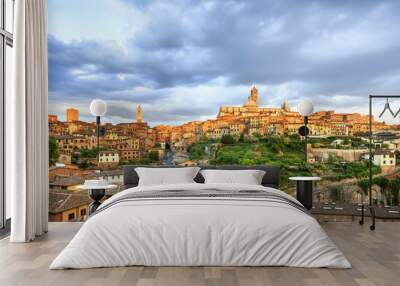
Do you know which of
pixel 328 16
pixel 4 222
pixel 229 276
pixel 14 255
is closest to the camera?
pixel 229 276

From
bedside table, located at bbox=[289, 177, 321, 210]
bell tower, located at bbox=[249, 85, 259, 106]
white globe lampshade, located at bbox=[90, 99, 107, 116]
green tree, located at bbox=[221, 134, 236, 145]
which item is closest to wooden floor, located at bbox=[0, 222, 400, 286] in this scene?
bedside table, located at bbox=[289, 177, 321, 210]

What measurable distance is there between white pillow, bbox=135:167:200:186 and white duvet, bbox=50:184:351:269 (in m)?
1.93

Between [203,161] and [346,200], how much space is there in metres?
2.23

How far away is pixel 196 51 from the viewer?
6.97m

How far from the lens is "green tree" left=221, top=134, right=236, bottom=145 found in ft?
23.3

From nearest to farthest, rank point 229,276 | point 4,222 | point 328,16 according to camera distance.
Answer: point 229,276
point 4,222
point 328,16

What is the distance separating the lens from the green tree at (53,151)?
6711 millimetres

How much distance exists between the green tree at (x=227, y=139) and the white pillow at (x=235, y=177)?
1268mm

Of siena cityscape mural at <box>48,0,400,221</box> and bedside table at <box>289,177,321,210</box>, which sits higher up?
siena cityscape mural at <box>48,0,400,221</box>

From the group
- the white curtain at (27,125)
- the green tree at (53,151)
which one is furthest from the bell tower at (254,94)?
the white curtain at (27,125)

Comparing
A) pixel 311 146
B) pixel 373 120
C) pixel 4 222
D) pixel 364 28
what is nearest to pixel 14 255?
pixel 4 222

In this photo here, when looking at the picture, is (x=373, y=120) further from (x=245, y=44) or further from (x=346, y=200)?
(x=245, y=44)

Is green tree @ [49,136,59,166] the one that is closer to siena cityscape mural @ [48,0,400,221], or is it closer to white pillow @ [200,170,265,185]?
siena cityscape mural @ [48,0,400,221]

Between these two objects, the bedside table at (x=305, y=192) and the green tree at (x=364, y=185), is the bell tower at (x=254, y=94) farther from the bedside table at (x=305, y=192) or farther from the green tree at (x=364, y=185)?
the green tree at (x=364, y=185)
